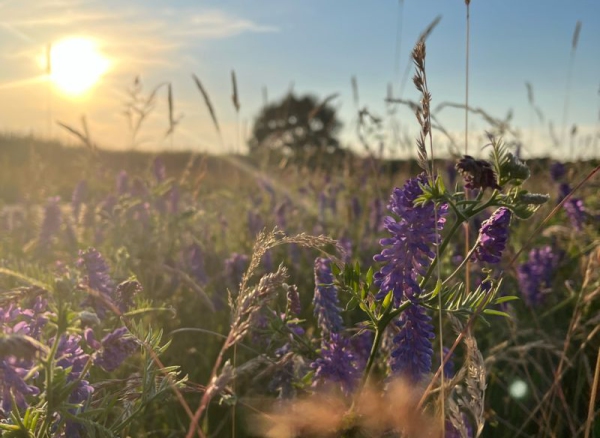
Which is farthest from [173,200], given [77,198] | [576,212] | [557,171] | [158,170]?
[557,171]

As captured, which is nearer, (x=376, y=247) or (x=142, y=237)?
(x=142, y=237)

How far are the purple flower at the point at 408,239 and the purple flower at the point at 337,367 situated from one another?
0.36 metres

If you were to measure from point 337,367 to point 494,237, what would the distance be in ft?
1.93

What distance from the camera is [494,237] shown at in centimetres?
145

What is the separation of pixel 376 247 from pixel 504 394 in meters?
2.02

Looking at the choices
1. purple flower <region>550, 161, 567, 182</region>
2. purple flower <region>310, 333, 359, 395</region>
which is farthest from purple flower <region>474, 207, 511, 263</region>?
purple flower <region>550, 161, 567, 182</region>

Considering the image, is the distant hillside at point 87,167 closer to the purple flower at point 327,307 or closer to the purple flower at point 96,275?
the purple flower at point 327,307

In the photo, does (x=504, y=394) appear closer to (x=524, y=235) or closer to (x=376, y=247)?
(x=376, y=247)

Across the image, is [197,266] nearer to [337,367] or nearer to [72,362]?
[337,367]

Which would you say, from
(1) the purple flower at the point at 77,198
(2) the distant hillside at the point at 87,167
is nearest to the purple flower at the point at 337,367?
(2) the distant hillside at the point at 87,167

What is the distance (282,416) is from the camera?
70.1 inches

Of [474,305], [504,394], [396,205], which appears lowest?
[504,394]

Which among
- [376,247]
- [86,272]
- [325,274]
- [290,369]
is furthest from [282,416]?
[376,247]

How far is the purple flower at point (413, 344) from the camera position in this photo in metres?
1.52
